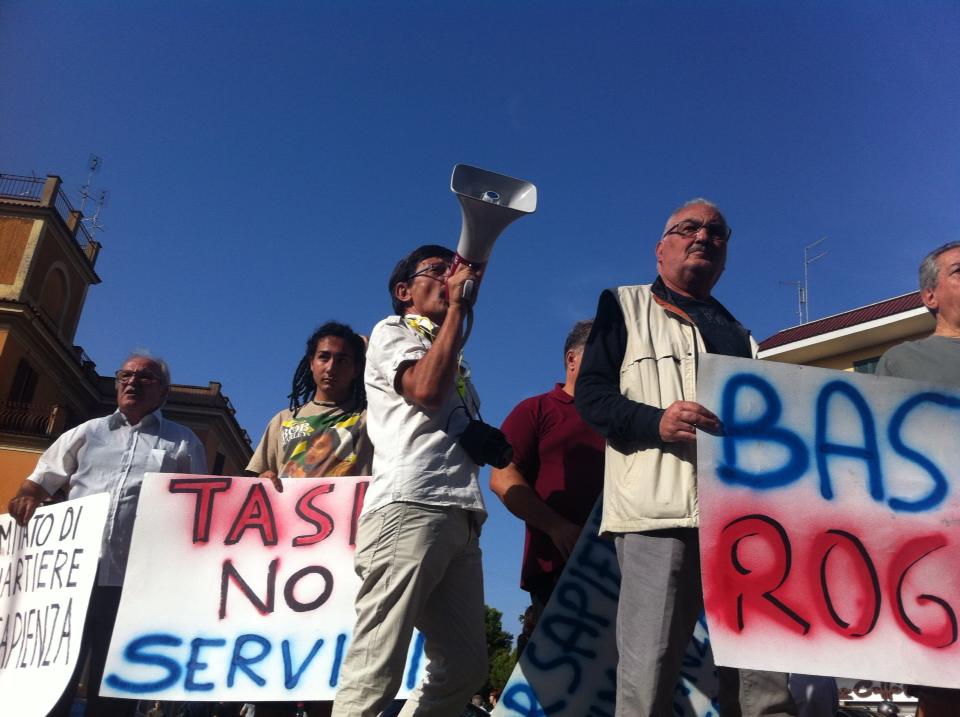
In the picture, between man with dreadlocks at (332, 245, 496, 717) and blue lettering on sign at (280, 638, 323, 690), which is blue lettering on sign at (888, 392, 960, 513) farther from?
blue lettering on sign at (280, 638, 323, 690)

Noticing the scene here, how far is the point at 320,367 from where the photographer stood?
4.00 metres

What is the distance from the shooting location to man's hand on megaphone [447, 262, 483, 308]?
8.15 ft

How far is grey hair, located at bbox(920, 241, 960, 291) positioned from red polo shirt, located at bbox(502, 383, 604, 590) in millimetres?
1342

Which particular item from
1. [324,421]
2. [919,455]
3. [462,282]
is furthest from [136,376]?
[919,455]

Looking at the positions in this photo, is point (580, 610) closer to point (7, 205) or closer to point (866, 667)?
point (866, 667)

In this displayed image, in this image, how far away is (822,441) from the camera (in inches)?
97.3

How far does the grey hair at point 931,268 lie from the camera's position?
286 centimetres

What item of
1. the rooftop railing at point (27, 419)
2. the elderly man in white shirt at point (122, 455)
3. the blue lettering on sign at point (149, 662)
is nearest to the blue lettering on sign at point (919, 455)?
the blue lettering on sign at point (149, 662)

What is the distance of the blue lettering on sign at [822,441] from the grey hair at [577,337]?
5.01 ft

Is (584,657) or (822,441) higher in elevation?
(822,441)

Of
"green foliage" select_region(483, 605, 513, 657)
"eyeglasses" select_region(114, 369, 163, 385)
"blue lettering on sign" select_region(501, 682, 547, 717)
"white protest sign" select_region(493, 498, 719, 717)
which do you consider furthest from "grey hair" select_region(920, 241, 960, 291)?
"green foliage" select_region(483, 605, 513, 657)

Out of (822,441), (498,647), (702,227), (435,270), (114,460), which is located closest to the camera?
(822,441)

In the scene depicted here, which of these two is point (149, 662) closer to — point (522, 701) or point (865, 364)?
point (522, 701)

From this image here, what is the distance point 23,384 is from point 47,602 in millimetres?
30779
